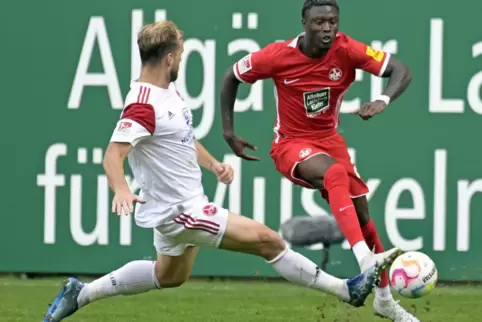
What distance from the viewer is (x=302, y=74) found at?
848 cm

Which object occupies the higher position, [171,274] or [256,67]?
[256,67]

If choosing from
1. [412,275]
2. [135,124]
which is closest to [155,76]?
[135,124]

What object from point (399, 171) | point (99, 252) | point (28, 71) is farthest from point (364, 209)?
point (28, 71)

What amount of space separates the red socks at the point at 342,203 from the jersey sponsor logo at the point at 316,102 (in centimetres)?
58

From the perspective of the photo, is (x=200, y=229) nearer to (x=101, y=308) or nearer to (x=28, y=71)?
(x=101, y=308)

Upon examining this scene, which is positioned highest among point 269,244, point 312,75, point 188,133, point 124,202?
point 312,75

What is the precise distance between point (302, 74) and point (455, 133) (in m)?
2.80

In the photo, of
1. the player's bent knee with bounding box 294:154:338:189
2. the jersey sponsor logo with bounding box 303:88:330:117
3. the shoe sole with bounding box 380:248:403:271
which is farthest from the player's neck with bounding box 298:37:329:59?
the shoe sole with bounding box 380:248:403:271

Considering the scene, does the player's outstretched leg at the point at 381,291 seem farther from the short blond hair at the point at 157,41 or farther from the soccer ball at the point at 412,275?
the short blond hair at the point at 157,41

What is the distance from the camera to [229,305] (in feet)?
31.3

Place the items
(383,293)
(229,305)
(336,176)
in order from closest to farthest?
1. (336,176)
2. (383,293)
3. (229,305)

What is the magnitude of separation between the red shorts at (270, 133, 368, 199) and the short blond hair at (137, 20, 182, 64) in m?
1.49

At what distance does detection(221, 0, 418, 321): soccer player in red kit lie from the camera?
8.20 meters

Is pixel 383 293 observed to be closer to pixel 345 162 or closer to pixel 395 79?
pixel 345 162
